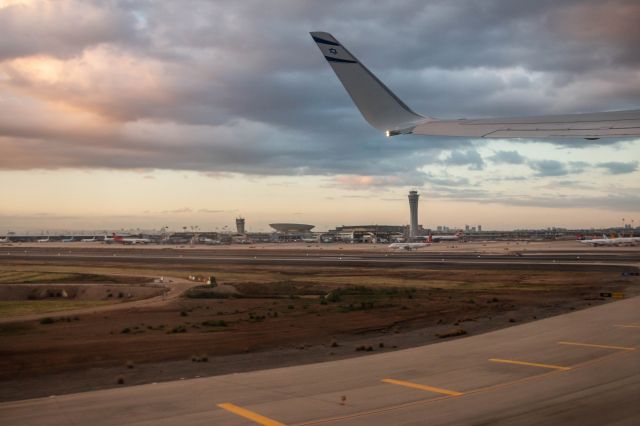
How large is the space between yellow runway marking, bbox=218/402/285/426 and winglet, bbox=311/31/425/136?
7561 millimetres

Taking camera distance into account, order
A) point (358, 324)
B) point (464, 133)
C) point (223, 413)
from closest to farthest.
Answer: point (223, 413) → point (464, 133) → point (358, 324)

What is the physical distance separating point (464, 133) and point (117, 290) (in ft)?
163

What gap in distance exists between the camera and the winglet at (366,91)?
14398mm

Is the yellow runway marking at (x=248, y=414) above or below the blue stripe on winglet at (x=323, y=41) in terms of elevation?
below

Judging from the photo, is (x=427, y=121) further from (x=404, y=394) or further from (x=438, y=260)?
(x=438, y=260)

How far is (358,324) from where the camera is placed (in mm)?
29078

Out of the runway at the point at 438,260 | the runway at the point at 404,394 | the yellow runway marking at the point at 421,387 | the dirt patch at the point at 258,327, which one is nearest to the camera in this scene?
the runway at the point at 404,394

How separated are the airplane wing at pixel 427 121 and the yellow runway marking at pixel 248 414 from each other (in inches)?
298

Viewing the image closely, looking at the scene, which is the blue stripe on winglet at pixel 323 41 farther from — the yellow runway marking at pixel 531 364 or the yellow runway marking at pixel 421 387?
the yellow runway marking at pixel 531 364

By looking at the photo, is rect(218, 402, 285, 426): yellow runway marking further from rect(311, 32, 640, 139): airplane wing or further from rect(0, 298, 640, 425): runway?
rect(311, 32, 640, 139): airplane wing

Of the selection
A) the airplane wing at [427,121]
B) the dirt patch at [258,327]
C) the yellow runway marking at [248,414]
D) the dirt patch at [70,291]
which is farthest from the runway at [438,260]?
the yellow runway marking at [248,414]

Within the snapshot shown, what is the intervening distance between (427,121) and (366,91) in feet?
7.17

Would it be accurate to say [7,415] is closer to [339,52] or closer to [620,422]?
[339,52]

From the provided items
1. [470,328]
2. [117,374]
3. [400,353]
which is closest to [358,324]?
[470,328]
